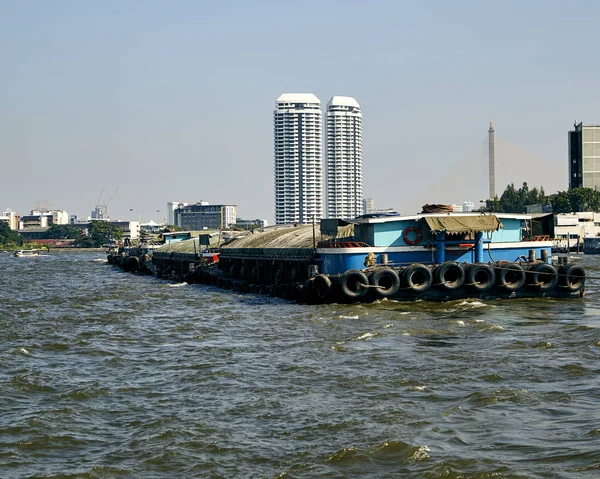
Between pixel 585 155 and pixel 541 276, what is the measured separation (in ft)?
492

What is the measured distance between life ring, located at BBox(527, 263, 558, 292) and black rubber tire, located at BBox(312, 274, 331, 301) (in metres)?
9.52

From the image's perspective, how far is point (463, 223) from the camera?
39094mm

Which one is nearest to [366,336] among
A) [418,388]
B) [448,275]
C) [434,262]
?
[418,388]

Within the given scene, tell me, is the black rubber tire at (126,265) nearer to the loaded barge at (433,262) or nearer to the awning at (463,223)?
the loaded barge at (433,262)

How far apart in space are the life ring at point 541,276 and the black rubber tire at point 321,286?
375 inches

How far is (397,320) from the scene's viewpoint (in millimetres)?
32344

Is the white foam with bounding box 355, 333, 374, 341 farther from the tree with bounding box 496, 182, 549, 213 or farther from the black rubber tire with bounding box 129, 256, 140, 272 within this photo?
the tree with bounding box 496, 182, 549, 213

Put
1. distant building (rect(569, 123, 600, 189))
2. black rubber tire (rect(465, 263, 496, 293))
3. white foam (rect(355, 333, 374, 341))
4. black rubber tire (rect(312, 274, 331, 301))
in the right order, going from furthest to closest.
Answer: distant building (rect(569, 123, 600, 189)), black rubber tire (rect(312, 274, 331, 301)), black rubber tire (rect(465, 263, 496, 293)), white foam (rect(355, 333, 374, 341))

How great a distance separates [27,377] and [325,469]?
11.8 metres

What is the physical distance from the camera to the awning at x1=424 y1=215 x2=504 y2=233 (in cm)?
3869

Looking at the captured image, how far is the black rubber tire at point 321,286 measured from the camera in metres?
38.1

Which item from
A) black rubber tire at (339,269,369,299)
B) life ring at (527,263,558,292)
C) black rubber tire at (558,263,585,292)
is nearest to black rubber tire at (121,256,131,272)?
black rubber tire at (339,269,369,299)

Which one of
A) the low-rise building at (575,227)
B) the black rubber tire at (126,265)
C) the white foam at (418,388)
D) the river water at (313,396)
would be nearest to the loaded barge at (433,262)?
the river water at (313,396)

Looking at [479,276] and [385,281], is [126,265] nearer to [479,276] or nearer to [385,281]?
[385,281]
